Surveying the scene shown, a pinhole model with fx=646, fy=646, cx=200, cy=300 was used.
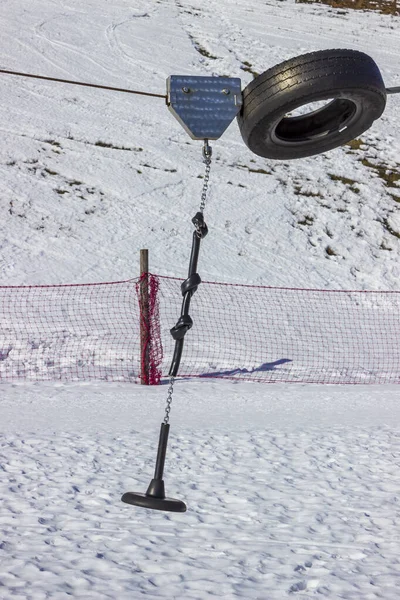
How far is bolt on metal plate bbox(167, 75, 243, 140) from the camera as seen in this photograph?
333 cm

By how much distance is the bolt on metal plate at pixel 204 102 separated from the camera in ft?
10.9

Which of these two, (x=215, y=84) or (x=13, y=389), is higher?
(x=215, y=84)

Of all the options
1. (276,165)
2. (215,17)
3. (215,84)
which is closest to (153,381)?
(215,84)

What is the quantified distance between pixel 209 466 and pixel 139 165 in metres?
12.2

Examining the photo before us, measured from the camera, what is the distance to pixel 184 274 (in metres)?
12.9

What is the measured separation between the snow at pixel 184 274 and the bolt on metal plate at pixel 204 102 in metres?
2.41

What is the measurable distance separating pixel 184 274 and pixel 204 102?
960 cm

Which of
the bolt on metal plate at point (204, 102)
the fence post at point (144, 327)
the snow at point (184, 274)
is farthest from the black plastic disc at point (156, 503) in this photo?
the fence post at point (144, 327)

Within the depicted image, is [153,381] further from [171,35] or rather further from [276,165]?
[171,35]

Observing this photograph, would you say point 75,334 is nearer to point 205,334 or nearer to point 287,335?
point 205,334

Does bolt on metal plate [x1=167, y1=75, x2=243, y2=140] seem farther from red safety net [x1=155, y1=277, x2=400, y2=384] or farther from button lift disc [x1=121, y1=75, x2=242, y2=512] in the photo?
red safety net [x1=155, y1=277, x2=400, y2=384]

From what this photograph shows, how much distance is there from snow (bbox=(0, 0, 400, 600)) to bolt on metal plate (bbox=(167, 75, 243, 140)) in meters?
2.41

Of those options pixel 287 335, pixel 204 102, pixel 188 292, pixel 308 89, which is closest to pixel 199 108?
pixel 204 102

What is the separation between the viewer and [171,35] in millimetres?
24141
